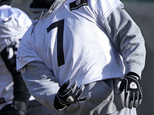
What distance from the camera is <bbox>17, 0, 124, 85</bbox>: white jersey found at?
11.0ft

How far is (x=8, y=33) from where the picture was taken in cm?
490

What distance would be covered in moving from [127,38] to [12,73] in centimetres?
Answer: 187

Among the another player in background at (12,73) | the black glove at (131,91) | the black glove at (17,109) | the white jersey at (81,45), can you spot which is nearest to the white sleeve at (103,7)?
the white jersey at (81,45)

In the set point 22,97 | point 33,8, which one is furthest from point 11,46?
point 33,8

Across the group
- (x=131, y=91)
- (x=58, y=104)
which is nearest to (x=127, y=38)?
(x=131, y=91)

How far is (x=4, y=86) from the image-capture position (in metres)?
4.98

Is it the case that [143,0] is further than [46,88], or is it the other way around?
[143,0]

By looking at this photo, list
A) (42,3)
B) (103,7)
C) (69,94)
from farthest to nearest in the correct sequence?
(42,3), (103,7), (69,94)

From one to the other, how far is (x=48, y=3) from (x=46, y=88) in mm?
699

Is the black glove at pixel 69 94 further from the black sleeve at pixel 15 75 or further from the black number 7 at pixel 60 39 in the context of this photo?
the black sleeve at pixel 15 75

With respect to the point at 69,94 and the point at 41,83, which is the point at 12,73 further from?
the point at 69,94

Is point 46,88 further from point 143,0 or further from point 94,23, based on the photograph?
point 143,0

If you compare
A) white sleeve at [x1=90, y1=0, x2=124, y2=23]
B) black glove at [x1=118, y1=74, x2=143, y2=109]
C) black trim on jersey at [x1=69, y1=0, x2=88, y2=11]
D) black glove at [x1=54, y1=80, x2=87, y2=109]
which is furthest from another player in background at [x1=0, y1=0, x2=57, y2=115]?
black glove at [x1=118, y1=74, x2=143, y2=109]

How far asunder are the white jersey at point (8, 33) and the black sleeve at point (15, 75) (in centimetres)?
9
